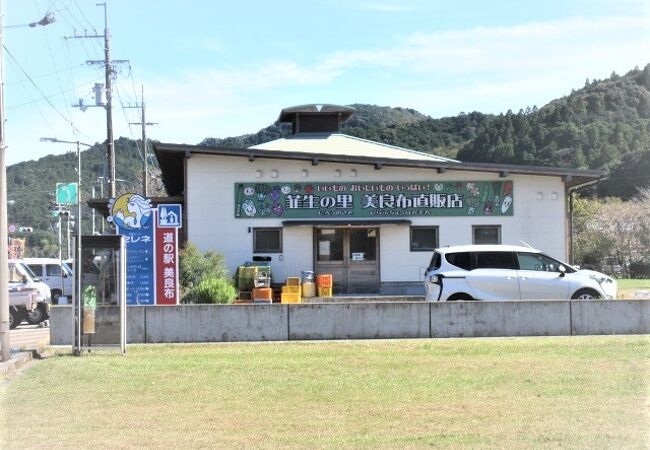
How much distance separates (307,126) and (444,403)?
27342mm

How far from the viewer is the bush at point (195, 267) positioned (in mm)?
22767

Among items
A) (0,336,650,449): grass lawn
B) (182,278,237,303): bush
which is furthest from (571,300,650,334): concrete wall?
(182,278,237,303): bush

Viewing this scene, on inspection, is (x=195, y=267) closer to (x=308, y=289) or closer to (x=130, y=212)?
(x=308, y=289)

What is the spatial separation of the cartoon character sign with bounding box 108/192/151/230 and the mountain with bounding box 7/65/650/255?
4034 centimetres

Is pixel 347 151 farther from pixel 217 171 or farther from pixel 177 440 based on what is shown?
pixel 177 440

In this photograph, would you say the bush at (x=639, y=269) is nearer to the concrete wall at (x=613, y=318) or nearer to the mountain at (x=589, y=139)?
the mountain at (x=589, y=139)

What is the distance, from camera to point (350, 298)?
24.3 m

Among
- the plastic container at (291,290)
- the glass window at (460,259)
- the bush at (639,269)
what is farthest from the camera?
the bush at (639,269)

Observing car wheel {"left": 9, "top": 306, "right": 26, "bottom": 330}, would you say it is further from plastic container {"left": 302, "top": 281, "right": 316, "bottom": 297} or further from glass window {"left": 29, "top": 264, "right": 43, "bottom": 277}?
plastic container {"left": 302, "top": 281, "right": 316, "bottom": 297}

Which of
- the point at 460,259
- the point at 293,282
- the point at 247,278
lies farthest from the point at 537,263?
the point at 247,278

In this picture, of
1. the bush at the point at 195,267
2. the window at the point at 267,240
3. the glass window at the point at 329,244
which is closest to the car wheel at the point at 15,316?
the bush at the point at 195,267

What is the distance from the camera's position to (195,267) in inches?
904

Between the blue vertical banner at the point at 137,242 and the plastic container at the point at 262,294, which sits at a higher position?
the blue vertical banner at the point at 137,242

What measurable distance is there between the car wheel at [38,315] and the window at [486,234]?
13.8m
